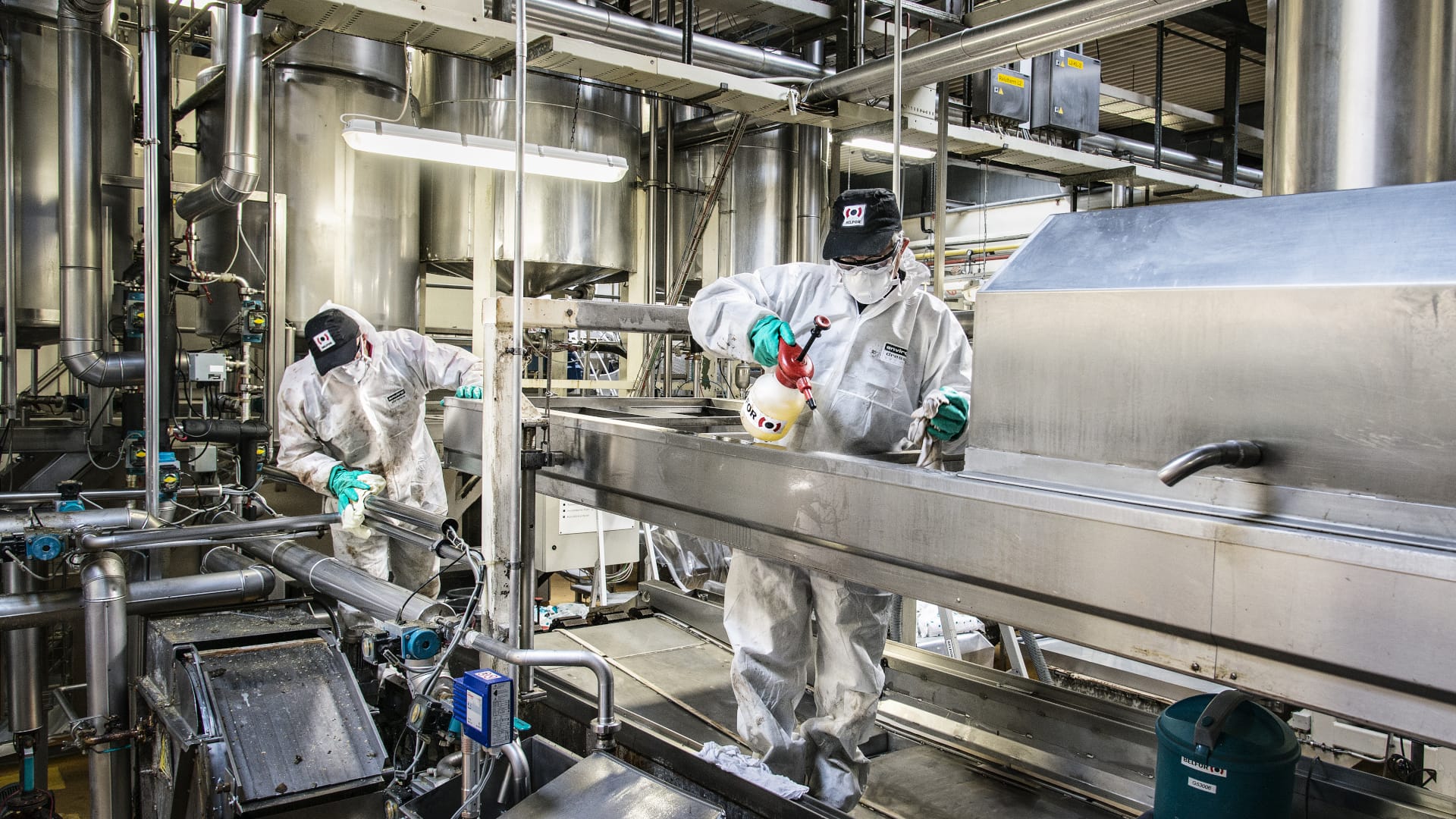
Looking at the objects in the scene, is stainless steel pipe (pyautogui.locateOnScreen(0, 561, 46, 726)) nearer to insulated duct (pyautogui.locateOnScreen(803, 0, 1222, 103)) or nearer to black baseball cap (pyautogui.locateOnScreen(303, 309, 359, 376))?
black baseball cap (pyautogui.locateOnScreen(303, 309, 359, 376))

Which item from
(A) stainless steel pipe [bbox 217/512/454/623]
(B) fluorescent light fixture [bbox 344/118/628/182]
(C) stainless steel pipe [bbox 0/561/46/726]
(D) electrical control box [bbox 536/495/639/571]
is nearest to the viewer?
(A) stainless steel pipe [bbox 217/512/454/623]

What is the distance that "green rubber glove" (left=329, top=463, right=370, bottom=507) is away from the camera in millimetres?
2750

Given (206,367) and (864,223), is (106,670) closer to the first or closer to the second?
(864,223)

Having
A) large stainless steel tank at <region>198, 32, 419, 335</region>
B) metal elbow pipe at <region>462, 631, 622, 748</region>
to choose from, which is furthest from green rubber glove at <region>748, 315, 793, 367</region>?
large stainless steel tank at <region>198, 32, 419, 335</region>

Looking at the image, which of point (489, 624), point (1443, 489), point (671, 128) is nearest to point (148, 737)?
point (489, 624)

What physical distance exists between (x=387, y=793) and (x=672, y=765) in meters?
0.54

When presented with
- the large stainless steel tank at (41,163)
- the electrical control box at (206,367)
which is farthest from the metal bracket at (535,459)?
the large stainless steel tank at (41,163)

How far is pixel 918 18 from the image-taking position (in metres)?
4.11

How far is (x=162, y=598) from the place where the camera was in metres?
2.21

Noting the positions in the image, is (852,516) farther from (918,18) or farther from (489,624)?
(918,18)

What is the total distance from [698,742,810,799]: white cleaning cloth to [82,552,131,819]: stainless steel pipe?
4.55 feet

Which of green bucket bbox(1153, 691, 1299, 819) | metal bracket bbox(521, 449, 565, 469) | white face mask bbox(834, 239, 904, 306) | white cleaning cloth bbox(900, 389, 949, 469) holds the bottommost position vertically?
green bucket bbox(1153, 691, 1299, 819)

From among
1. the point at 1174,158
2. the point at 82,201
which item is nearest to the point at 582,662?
the point at 82,201

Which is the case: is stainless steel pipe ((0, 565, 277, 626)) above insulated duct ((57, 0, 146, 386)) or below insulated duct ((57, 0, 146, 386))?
below
